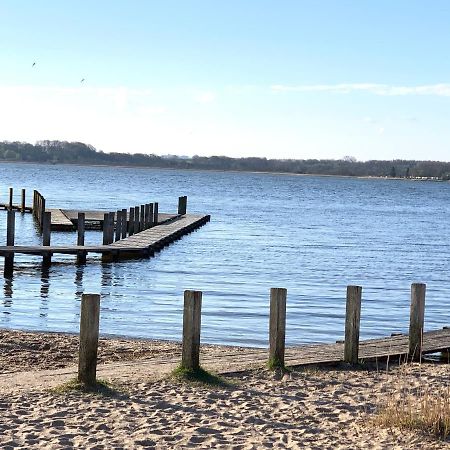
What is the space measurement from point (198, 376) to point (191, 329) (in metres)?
0.54

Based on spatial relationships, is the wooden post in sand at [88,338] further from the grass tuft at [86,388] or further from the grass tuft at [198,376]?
the grass tuft at [198,376]

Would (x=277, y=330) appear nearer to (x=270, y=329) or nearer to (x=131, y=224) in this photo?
(x=270, y=329)

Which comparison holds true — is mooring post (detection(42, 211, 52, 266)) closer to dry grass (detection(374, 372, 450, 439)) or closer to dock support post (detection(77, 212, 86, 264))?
dock support post (detection(77, 212, 86, 264))

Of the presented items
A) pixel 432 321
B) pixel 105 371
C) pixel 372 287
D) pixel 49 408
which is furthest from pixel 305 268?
pixel 49 408

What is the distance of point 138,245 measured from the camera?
1235 inches

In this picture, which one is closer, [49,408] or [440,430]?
[440,430]

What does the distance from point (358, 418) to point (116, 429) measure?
236cm

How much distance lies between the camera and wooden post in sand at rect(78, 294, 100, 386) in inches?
398

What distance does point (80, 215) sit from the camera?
30078 millimetres

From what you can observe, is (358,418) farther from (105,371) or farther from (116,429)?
(105,371)

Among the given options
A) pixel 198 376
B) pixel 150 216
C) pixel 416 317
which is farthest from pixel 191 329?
pixel 150 216

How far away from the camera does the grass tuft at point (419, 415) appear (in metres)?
8.74

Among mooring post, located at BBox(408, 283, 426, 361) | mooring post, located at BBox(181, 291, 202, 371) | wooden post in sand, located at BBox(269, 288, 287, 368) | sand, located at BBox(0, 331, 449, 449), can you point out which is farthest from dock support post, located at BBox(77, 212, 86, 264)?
mooring post, located at BBox(181, 291, 202, 371)

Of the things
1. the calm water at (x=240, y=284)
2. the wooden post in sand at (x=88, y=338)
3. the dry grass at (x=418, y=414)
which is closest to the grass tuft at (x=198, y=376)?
the wooden post in sand at (x=88, y=338)
